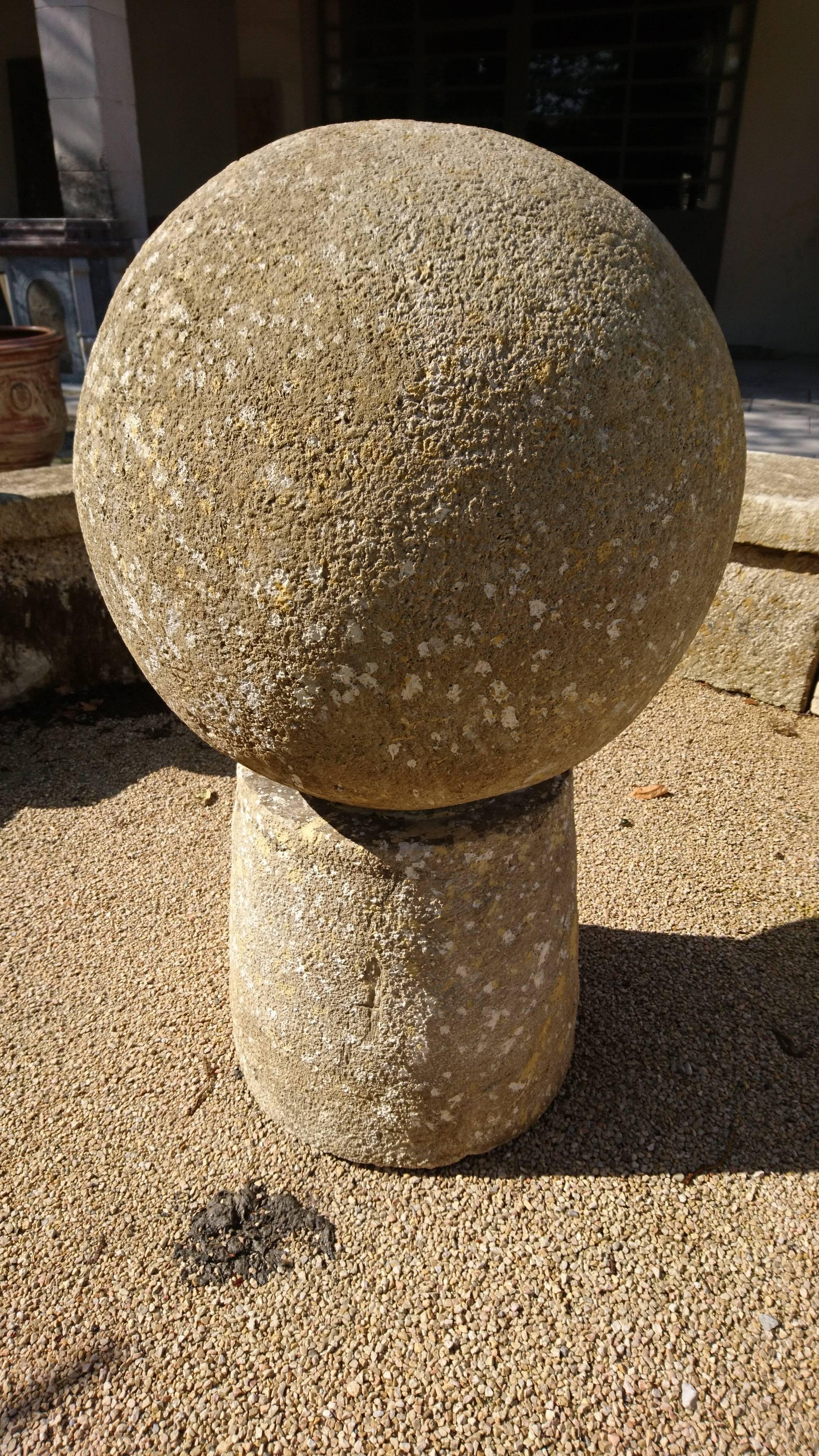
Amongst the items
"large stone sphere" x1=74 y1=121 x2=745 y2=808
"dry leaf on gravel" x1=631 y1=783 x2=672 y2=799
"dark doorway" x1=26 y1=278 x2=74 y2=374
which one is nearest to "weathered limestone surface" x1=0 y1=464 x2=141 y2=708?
"dry leaf on gravel" x1=631 y1=783 x2=672 y2=799

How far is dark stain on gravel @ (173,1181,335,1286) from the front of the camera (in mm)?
1738

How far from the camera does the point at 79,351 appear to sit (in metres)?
7.03

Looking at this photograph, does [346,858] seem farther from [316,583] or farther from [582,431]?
[582,431]

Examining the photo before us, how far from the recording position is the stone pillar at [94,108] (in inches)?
251

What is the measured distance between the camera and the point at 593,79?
26.3 ft

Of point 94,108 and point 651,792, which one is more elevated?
point 94,108

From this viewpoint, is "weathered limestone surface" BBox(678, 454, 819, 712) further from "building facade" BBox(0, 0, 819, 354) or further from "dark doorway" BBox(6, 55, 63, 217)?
"dark doorway" BBox(6, 55, 63, 217)

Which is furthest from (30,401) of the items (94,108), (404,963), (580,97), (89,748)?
(580,97)

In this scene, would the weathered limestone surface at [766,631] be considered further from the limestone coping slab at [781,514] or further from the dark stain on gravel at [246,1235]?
the dark stain on gravel at [246,1235]

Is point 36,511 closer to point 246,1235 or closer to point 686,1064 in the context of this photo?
point 246,1235

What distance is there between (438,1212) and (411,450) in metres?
1.44

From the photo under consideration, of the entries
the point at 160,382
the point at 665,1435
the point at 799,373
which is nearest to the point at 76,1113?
the point at 665,1435

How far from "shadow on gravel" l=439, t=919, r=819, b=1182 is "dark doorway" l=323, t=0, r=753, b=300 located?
7487 millimetres

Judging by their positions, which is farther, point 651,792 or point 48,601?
point 48,601
